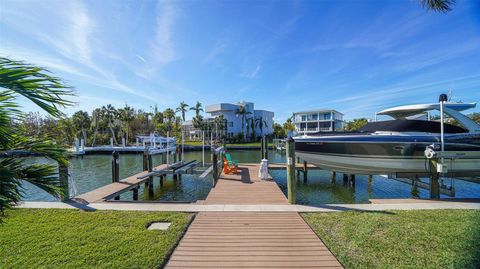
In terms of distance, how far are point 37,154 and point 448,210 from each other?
803 centimetres

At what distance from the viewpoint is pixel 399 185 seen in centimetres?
1211

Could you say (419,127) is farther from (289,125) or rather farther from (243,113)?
(289,125)

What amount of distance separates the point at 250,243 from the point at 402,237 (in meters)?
2.77

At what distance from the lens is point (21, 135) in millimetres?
2137

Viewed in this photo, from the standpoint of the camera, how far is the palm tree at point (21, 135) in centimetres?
177

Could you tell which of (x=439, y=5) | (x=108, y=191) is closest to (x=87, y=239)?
(x=108, y=191)

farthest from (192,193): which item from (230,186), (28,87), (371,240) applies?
(28,87)

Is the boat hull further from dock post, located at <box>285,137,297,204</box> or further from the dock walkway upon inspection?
the dock walkway

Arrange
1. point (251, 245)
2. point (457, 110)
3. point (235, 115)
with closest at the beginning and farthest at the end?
point (251, 245) < point (457, 110) < point (235, 115)

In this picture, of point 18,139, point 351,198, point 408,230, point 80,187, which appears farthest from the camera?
point 80,187

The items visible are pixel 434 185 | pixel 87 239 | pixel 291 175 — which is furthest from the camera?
pixel 434 185

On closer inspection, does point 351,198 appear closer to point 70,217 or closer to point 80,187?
point 70,217

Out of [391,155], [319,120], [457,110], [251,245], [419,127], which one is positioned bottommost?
[251,245]

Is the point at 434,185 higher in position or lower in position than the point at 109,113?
lower
